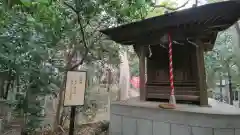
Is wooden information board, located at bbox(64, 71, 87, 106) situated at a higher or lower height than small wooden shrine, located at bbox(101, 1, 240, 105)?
lower

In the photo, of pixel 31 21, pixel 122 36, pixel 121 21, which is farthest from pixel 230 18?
pixel 31 21

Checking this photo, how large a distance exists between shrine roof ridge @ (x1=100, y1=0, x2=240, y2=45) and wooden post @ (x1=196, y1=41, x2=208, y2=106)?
16.9 inches

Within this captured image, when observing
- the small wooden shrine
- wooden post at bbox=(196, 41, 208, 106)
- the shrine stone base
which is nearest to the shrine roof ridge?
the small wooden shrine

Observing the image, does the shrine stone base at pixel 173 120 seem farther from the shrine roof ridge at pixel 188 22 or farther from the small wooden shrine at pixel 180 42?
the shrine roof ridge at pixel 188 22

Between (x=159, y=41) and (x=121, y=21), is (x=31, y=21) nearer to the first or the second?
(x=121, y=21)

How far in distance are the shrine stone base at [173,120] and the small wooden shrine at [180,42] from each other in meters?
1.05

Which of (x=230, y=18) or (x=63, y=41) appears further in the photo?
(x=63, y=41)

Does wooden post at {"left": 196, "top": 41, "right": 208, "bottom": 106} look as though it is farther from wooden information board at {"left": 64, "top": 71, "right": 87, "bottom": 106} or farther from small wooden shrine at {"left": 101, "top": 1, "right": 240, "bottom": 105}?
wooden information board at {"left": 64, "top": 71, "right": 87, "bottom": 106}

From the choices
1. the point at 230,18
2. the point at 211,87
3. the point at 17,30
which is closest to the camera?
the point at 230,18

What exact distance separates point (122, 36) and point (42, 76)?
2.53 metres

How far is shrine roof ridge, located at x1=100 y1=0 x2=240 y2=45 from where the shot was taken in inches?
145

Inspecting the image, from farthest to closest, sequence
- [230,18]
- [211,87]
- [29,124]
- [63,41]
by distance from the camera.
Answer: [211,87] < [63,41] < [29,124] < [230,18]

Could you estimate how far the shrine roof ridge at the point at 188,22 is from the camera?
368 cm

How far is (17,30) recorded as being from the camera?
4465 millimetres
